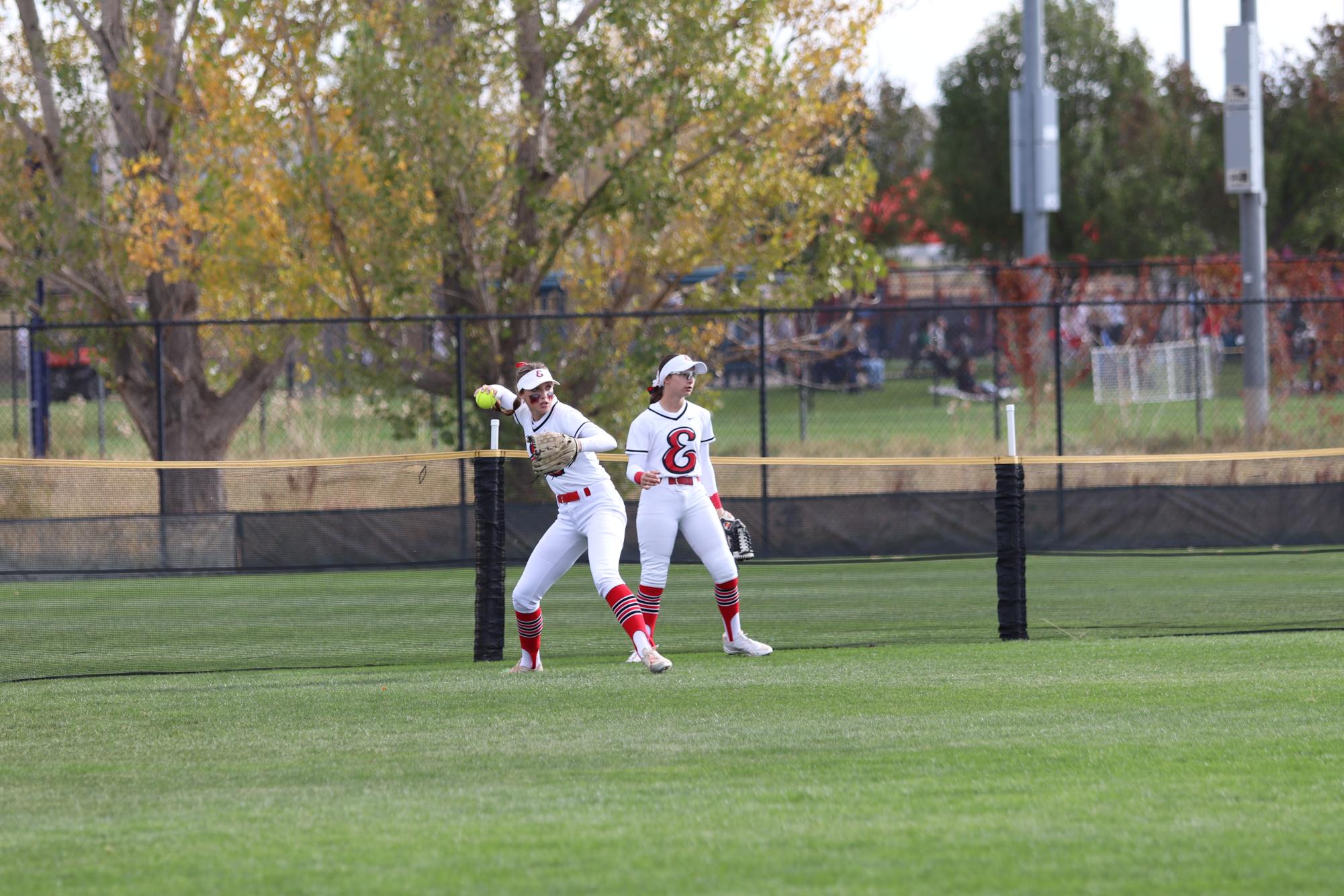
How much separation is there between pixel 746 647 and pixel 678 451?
4.13 feet

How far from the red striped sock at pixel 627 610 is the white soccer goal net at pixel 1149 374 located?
17.0m

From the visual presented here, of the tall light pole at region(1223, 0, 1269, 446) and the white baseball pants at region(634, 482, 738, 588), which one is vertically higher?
the tall light pole at region(1223, 0, 1269, 446)

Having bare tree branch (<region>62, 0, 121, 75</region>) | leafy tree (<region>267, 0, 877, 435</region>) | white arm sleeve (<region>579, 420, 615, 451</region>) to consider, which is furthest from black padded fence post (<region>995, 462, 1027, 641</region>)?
bare tree branch (<region>62, 0, 121, 75</region>)

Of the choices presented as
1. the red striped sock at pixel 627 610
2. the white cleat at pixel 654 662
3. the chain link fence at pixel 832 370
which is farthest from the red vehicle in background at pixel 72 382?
the white cleat at pixel 654 662

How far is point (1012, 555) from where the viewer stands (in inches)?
413

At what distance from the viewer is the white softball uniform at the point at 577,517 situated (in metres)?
9.59

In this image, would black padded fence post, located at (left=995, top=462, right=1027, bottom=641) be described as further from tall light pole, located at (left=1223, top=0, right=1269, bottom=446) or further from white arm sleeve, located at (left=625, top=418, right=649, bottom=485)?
tall light pole, located at (left=1223, top=0, right=1269, bottom=446)

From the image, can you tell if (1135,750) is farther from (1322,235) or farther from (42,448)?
(1322,235)

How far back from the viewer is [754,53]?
18.3 metres

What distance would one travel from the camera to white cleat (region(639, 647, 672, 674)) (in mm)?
9242

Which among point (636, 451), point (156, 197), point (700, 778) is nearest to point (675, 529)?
point (636, 451)

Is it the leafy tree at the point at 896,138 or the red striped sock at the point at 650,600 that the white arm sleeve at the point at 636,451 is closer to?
the red striped sock at the point at 650,600

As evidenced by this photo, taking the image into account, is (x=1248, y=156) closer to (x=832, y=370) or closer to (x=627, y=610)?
(x=832, y=370)

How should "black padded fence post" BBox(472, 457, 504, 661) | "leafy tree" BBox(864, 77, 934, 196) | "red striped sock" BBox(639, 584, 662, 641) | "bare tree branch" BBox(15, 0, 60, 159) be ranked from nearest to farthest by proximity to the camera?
1. "red striped sock" BBox(639, 584, 662, 641)
2. "black padded fence post" BBox(472, 457, 504, 661)
3. "bare tree branch" BBox(15, 0, 60, 159)
4. "leafy tree" BBox(864, 77, 934, 196)
